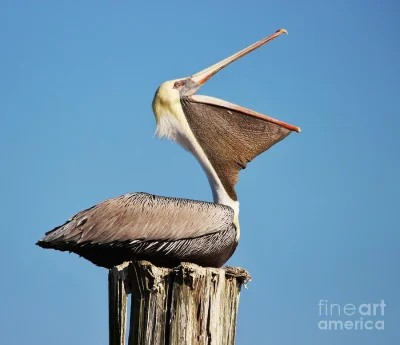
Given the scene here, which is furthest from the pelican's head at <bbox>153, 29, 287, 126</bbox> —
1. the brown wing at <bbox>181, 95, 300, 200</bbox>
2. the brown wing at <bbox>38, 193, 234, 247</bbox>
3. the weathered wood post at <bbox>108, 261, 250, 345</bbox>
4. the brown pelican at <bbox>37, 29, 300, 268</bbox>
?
the weathered wood post at <bbox>108, 261, 250, 345</bbox>

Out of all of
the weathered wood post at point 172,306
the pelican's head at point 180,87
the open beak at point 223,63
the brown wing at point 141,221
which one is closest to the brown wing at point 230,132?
the pelican's head at point 180,87

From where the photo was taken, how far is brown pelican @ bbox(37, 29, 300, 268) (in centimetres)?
608

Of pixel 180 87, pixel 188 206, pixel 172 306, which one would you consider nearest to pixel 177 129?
pixel 180 87

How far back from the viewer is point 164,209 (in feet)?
20.9

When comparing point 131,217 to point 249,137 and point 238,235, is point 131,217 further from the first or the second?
point 249,137

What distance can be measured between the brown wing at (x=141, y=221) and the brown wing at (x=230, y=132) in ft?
1.94

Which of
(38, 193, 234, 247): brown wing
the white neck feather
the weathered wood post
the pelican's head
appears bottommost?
the weathered wood post

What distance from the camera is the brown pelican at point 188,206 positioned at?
6078mm

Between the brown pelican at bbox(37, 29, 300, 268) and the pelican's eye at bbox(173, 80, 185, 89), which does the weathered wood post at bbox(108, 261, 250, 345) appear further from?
the pelican's eye at bbox(173, 80, 185, 89)

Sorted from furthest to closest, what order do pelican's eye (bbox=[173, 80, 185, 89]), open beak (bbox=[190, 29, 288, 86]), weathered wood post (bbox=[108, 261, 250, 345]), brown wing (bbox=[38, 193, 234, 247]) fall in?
open beak (bbox=[190, 29, 288, 86]) → pelican's eye (bbox=[173, 80, 185, 89]) → brown wing (bbox=[38, 193, 234, 247]) → weathered wood post (bbox=[108, 261, 250, 345])

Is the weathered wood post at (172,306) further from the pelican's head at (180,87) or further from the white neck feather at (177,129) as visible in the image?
the pelican's head at (180,87)

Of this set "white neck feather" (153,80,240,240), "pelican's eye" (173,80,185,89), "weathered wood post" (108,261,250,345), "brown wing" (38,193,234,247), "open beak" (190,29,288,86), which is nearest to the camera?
"weathered wood post" (108,261,250,345)

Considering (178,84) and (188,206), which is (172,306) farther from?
(178,84)

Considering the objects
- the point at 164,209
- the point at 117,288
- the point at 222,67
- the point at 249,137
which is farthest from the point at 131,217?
the point at 222,67
